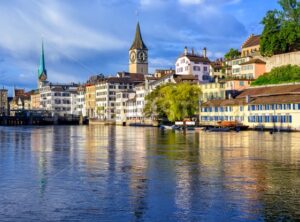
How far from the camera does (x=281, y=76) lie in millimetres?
109000

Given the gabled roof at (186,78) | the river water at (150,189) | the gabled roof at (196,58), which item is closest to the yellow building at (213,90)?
the gabled roof at (186,78)

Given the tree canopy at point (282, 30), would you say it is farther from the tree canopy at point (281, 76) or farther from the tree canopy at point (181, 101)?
the tree canopy at point (181, 101)

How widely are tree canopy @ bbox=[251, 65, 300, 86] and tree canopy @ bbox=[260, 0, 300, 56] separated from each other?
Result: 19.1 feet

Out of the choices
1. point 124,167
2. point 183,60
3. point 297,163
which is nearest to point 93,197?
point 124,167

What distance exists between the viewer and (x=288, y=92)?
98.5 metres

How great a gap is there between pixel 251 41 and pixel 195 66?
1824 cm

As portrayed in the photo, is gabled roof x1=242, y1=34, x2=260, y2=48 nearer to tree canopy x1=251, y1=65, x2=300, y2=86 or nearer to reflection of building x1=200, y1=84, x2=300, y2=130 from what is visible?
tree canopy x1=251, y1=65, x2=300, y2=86

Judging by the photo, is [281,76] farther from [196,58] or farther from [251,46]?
[196,58]

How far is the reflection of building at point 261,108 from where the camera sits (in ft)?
312

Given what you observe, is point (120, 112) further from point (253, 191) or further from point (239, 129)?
point (253, 191)

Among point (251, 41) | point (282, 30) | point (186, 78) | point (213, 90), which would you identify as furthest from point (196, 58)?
point (282, 30)

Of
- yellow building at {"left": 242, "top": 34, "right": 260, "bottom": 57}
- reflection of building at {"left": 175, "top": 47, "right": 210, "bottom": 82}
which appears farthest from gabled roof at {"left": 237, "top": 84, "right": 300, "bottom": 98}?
reflection of building at {"left": 175, "top": 47, "right": 210, "bottom": 82}

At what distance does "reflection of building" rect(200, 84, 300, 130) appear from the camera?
95.2 metres

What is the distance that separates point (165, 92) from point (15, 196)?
4090 inches
